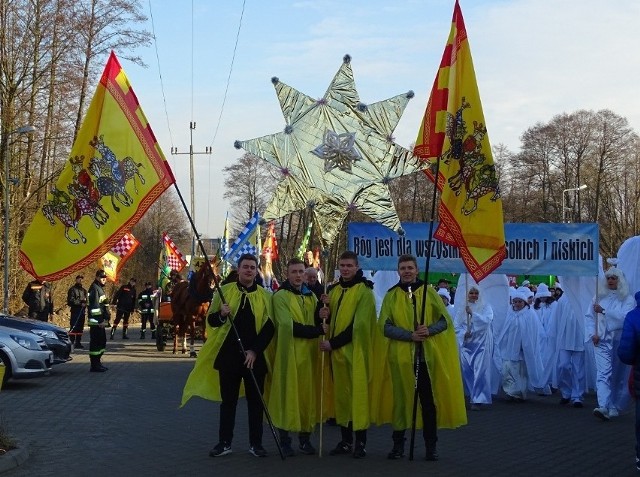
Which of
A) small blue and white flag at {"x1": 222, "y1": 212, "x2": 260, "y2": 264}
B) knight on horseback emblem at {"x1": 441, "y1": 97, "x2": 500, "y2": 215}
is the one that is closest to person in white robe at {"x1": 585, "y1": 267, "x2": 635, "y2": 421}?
knight on horseback emblem at {"x1": 441, "y1": 97, "x2": 500, "y2": 215}

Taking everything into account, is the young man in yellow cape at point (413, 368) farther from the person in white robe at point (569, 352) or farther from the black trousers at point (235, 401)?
Result: the person in white robe at point (569, 352)

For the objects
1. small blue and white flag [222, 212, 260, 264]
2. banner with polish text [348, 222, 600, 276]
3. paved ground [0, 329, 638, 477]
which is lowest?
paved ground [0, 329, 638, 477]

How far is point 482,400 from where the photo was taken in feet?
46.2

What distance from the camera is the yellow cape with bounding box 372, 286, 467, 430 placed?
934cm

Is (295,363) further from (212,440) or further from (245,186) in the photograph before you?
(245,186)

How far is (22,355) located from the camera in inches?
599

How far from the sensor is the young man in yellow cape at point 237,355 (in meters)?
9.27

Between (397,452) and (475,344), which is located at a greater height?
(475,344)

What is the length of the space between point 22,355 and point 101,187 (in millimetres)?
6713

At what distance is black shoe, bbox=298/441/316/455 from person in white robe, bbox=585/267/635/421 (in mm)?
4735

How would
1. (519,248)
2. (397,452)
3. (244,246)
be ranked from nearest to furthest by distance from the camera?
(397,452) < (519,248) < (244,246)

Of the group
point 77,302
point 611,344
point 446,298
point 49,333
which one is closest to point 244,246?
point 77,302

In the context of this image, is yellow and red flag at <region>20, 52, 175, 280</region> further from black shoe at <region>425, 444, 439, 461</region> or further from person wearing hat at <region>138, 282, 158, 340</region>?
person wearing hat at <region>138, 282, 158, 340</region>

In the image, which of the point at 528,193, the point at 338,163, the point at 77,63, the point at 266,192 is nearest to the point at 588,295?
the point at 338,163
